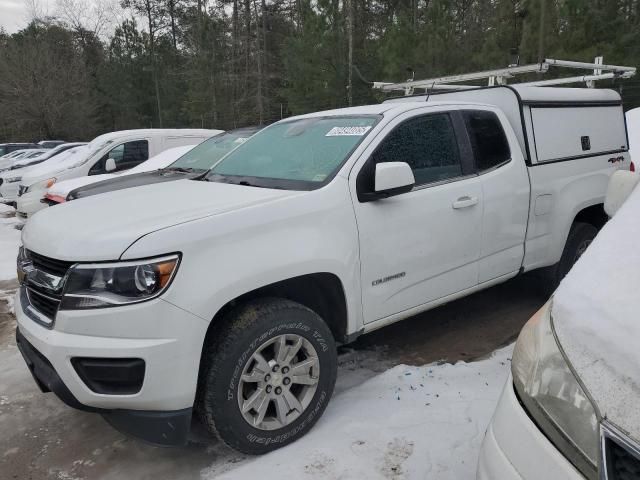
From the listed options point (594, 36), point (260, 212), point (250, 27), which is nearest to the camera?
point (260, 212)

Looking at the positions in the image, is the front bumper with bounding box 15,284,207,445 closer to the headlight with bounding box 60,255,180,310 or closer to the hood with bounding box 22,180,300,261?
the headlight with bounding box 60,255,180,310

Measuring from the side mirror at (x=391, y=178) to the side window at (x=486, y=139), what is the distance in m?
1.00

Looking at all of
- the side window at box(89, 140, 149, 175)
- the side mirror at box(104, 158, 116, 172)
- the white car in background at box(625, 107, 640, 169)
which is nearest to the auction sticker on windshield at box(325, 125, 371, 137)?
the side mirror at box(104, 158, 116, 172)

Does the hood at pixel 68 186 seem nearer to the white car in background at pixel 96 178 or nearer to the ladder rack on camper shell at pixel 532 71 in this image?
the white car in background at pixel 96 178

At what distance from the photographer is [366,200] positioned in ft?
10.2

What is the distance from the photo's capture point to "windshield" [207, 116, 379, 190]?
324cm

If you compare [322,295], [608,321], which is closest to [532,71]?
[322,295]

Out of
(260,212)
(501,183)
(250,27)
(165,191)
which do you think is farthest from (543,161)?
(250,27)

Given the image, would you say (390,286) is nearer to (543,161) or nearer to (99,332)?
(99,332)

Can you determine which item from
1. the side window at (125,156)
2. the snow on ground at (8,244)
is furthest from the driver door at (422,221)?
the side window at (125,156)

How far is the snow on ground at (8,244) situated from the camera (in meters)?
6.67

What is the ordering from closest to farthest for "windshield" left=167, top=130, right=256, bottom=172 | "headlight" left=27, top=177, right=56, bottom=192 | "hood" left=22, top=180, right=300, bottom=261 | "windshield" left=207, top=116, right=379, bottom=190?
"hood" left=22, top=180, right=300, bottom=261, "windshield" left=207, top=116, right=379, bottom=190, "windshield" left=167, top=130, right=256, bottom=172, "headlight" left=27, top=177, right=56, bottom=192

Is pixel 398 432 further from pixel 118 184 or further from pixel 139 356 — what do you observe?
pixel 118 184

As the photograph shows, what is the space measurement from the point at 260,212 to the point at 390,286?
0.99 m
